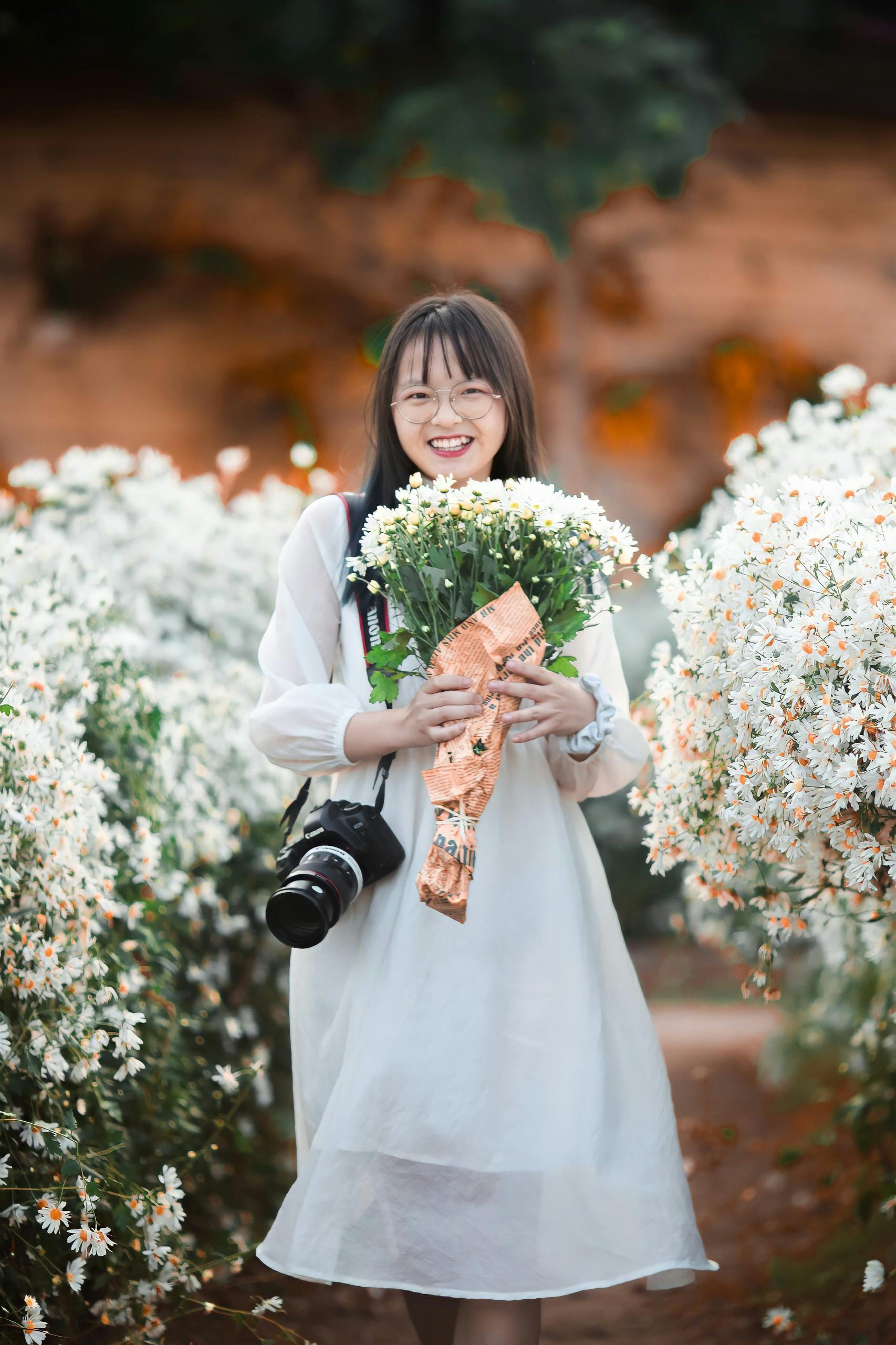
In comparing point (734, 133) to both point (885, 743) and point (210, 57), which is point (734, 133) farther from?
point (885, 743)

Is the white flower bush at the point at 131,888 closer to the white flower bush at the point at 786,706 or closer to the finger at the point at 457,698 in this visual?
the finger at the point at 457,698

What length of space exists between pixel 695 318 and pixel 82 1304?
7.46 metres

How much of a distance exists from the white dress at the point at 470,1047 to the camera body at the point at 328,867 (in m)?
0.07

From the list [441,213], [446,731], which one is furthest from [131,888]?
[441,213]

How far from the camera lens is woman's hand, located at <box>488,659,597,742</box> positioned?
179cm

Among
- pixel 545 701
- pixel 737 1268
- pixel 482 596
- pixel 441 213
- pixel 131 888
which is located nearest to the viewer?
pixel 482 596

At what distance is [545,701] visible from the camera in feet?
6.06

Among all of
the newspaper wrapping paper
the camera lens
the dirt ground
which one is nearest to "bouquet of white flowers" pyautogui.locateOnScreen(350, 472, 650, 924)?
the newspaper wrapping paper

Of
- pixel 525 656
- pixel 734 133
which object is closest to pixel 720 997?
pixel 525 656

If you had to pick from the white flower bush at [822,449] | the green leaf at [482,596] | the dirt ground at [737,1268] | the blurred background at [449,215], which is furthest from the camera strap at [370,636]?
the blurred background at [449,215]

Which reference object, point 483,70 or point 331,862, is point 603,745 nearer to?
point 331,862

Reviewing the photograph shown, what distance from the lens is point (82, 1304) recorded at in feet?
7.11

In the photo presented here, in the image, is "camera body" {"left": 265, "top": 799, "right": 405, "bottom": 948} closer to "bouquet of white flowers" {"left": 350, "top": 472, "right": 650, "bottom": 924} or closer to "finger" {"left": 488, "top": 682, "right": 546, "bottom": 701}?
"bouquet of white flowers" {"left": 350, "top": 472, "right": 650, "bottom": 924}

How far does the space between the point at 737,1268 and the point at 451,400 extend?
2.35 meters
